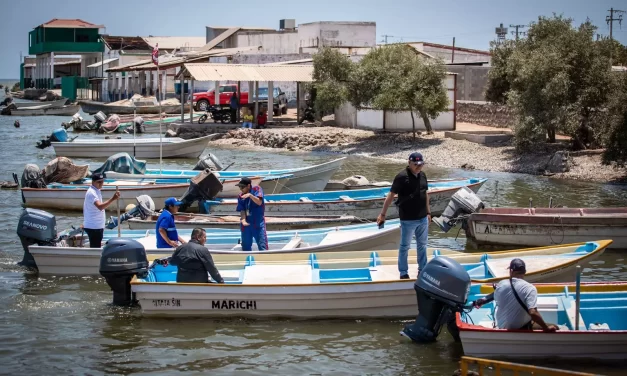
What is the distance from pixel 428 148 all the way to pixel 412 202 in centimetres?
2382

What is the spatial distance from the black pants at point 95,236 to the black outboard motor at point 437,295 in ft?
20.9

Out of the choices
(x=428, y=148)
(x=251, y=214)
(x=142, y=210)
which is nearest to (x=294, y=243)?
(x=251, y=214)

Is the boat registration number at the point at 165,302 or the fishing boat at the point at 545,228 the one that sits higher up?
the fishing boat at the point at 545,228

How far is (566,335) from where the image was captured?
10.3 metres

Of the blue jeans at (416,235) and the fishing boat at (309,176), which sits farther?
the fishing boat at (309,176)

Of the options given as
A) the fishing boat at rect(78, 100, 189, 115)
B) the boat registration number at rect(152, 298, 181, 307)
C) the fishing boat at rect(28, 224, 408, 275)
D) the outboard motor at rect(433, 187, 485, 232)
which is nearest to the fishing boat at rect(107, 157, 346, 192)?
the outboard motor at rect(433, 187, 485, 232)

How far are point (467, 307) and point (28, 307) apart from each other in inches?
289

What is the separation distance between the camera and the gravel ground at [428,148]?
29348 mm

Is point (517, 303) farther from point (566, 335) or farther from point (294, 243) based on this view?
point (294, 243)

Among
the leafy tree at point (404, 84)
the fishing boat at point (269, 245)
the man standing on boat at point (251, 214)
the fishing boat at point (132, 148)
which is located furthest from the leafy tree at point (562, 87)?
the man standing on boat at point (251, 214)

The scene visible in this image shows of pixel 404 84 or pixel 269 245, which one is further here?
pixel 404 84

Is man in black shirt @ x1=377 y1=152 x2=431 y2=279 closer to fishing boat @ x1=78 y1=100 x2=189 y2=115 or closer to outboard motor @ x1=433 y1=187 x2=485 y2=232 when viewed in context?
outboard motor @ x1=433 y1=187 x2=485 y2=232

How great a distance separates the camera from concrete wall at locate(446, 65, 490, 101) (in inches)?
1863

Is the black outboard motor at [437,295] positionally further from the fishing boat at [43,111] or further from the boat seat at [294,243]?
the fishing boat at [43,111]
